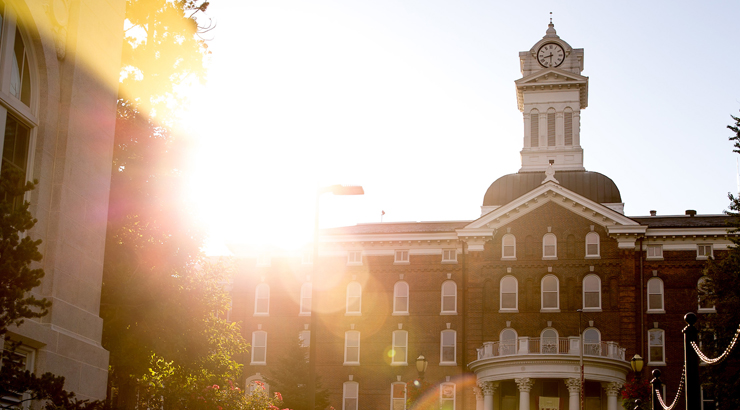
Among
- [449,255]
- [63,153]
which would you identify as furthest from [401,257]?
[63,153]

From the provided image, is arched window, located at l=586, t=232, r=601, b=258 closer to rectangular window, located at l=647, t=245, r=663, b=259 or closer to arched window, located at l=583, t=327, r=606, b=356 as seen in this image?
rectangular window, located at l=647, t=245, r=663, b=259

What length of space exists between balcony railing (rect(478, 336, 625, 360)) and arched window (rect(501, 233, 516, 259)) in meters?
5.46

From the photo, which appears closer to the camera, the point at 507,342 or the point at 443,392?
the point at 507,342

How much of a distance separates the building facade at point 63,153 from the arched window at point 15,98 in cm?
2

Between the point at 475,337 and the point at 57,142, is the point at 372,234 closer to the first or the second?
the point at 475,337

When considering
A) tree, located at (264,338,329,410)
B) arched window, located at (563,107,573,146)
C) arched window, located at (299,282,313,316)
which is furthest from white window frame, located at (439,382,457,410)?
arched window, located at (563,107,573,146)

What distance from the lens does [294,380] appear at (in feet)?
170

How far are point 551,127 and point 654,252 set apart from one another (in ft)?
44.7

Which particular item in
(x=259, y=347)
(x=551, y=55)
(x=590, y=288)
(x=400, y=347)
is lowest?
(x=259, y=347)

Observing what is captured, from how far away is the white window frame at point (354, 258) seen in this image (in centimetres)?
6025

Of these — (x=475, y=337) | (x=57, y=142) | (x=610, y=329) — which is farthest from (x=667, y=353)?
(x=57, y=142)

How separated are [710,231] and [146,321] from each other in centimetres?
3837

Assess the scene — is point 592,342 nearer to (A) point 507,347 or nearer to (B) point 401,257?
(A) point 507,347

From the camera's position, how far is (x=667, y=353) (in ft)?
177
